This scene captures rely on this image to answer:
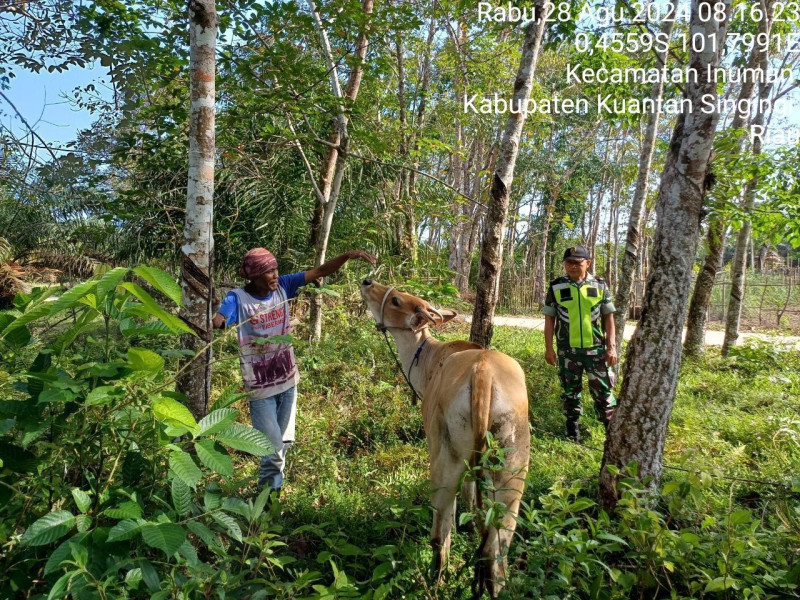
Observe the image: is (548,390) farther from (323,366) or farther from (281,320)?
(281,320)

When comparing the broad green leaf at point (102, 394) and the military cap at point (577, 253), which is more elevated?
the military cap at point (577, 253)

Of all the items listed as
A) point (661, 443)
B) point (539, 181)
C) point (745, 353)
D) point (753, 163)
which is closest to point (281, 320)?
point (661, 443)

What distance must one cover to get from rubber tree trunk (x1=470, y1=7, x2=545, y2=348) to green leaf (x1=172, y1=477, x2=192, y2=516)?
Answer: 338cm

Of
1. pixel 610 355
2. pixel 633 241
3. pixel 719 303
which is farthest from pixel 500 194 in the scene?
pixel 719 303

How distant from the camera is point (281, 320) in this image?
3.51m

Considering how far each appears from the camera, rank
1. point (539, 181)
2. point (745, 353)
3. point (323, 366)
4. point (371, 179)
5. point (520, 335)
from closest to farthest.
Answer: point (323, 366) < point (745, 353) < point (371, 179) < point (520, 335) < point (539, 181)

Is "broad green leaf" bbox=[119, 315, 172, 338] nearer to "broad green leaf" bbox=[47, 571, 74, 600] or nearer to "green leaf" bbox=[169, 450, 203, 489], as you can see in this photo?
"green leaf" bbox=[169, 450, 203, 489]

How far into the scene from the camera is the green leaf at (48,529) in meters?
1.34

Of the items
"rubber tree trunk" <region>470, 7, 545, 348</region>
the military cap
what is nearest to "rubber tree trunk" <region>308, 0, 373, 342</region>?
"rubber tree trunk" <region>470, 7, 545, 348</region>

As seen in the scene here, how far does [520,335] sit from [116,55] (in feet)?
30.9

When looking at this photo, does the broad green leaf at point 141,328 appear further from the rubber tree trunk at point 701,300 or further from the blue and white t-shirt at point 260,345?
the rubber tree trunk at point 701,300

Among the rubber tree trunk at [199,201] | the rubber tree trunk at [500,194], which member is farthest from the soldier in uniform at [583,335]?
the rubber tree trunk at [199,201]

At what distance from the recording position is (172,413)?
1.47m

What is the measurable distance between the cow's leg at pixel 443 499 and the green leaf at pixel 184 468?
1514 millimetres
